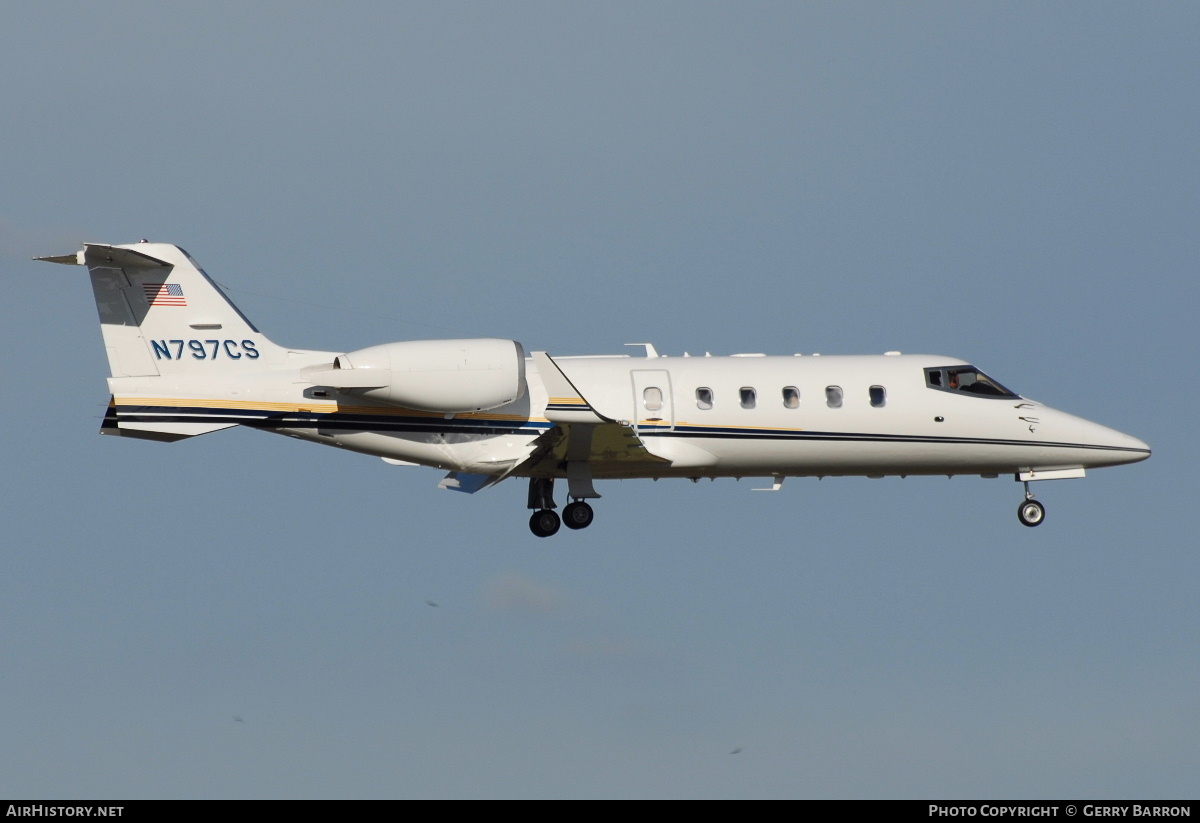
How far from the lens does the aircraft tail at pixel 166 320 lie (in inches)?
889

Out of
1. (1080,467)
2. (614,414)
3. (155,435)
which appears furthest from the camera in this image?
(1080,467)

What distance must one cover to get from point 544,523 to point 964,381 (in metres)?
7.25

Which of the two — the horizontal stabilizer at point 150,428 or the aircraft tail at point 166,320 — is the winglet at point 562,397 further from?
the horizontal stabilizer at point 150,428

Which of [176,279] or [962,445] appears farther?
[962,445]

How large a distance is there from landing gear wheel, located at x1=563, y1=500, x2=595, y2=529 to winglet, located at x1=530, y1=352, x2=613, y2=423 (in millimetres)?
1852

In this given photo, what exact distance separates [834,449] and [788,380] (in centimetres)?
131

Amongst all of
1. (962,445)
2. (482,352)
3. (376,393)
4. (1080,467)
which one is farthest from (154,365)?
(1080,467)

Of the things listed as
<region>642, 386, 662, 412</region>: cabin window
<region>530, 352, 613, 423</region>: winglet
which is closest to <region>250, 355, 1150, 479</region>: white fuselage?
<region>642, 386, 662, 412</region>: cabin window

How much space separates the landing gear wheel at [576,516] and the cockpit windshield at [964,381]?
5914 mm

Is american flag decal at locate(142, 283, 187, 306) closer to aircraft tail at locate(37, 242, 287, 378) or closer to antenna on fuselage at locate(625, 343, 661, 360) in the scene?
aircraft tail at locate(37, 242, 287, 378)

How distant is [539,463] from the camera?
79.5 ft

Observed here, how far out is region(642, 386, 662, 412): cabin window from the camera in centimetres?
2433

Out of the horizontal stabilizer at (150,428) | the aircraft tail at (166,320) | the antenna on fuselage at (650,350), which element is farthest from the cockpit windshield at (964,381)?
the horizontal stabilizer at (150,428)

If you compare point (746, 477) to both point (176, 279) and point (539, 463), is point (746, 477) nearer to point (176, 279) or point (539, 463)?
point (539, 463)
